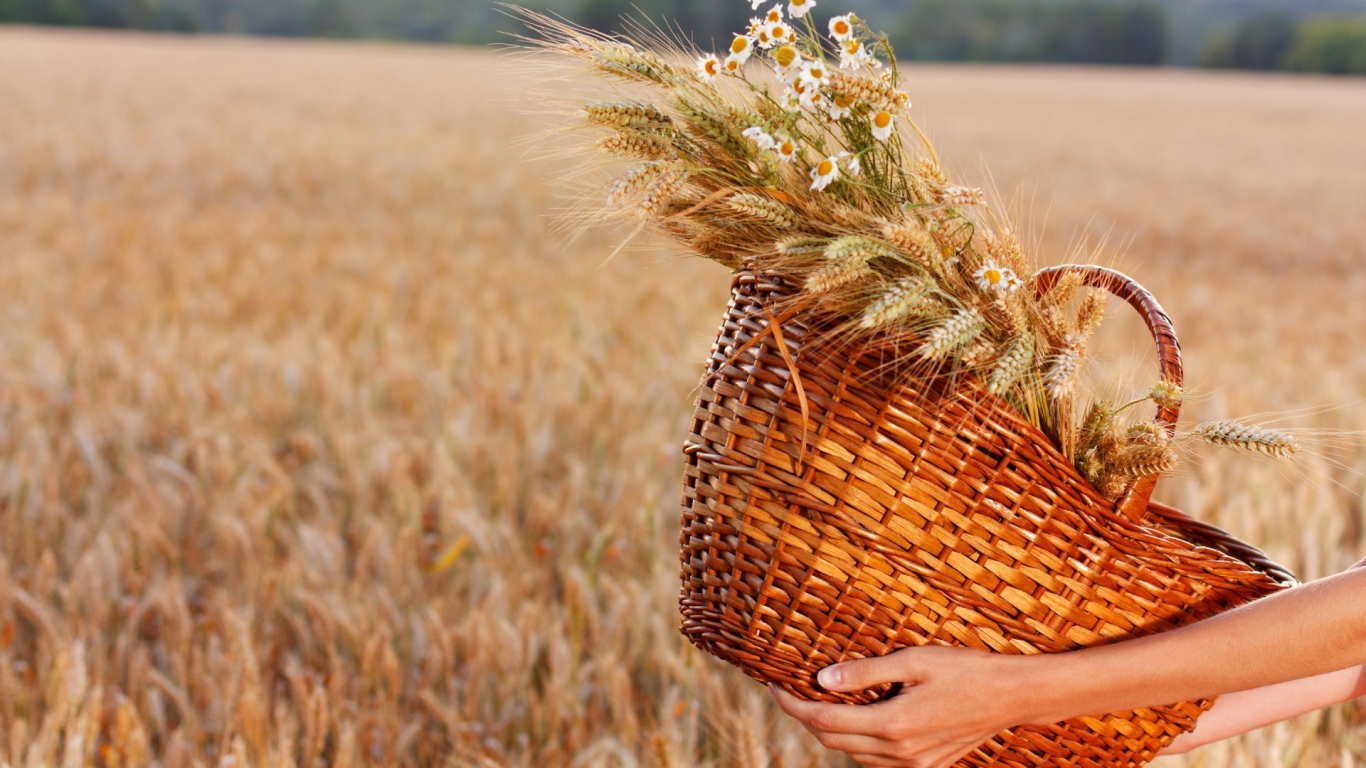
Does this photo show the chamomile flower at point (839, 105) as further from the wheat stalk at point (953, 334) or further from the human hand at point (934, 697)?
the human hand at point (934, 697)

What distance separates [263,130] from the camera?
31.0ft

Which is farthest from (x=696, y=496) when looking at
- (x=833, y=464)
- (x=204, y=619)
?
(x=204, y=619)

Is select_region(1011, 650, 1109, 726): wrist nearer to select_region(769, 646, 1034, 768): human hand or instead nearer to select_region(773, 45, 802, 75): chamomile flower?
select_region(769, 646, 1034, 768): human hand

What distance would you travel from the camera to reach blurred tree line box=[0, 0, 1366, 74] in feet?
166

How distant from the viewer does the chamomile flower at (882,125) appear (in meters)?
0.99

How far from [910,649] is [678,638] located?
0.94m

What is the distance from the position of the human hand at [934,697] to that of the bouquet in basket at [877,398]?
2cm

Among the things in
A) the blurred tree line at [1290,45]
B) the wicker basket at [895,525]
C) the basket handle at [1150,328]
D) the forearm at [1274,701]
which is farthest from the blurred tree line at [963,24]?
the wicker basket at [895,525]

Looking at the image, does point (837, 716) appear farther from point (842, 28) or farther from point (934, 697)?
point (842, 28)

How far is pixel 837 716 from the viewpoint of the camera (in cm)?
112

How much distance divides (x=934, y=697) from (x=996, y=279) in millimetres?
405

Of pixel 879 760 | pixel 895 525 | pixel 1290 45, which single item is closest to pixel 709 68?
pixel 895 525

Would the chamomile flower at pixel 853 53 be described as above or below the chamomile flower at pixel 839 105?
above

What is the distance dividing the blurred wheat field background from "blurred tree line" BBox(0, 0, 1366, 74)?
4149 centimetres
